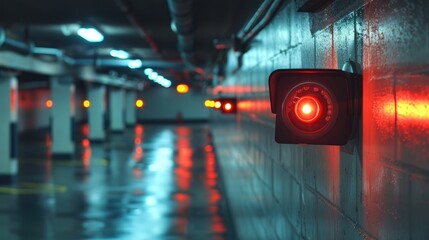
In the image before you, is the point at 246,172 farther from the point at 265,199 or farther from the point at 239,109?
the point at 265,199

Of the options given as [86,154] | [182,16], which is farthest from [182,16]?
[86,154]

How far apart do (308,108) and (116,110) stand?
147ft

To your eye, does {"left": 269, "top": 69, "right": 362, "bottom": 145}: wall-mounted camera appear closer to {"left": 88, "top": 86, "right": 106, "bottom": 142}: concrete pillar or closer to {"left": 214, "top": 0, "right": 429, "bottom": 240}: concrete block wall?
{"left": 214, "top": 0, "right": 429, "bottom": 240}: concrete block wall

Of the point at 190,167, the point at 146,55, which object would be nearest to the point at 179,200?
the point at 190,167

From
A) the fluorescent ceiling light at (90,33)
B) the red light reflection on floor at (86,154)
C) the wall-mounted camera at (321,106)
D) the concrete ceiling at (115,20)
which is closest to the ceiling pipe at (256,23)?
the concrete ceiling at (115,20)

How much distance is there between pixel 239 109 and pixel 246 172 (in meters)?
1.97

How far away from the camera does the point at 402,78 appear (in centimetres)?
244

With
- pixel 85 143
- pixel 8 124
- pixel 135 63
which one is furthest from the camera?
pixel 85 143

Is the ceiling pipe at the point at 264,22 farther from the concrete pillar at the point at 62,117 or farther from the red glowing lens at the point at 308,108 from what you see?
the concrete pillar at the point at 62,117

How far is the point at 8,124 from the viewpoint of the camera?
2008 centimetres

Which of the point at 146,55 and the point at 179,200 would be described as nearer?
the point at 179,200

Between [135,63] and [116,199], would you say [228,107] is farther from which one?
[135,63]

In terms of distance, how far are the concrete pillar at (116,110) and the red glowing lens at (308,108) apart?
4376cm

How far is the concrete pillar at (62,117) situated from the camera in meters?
27.1
